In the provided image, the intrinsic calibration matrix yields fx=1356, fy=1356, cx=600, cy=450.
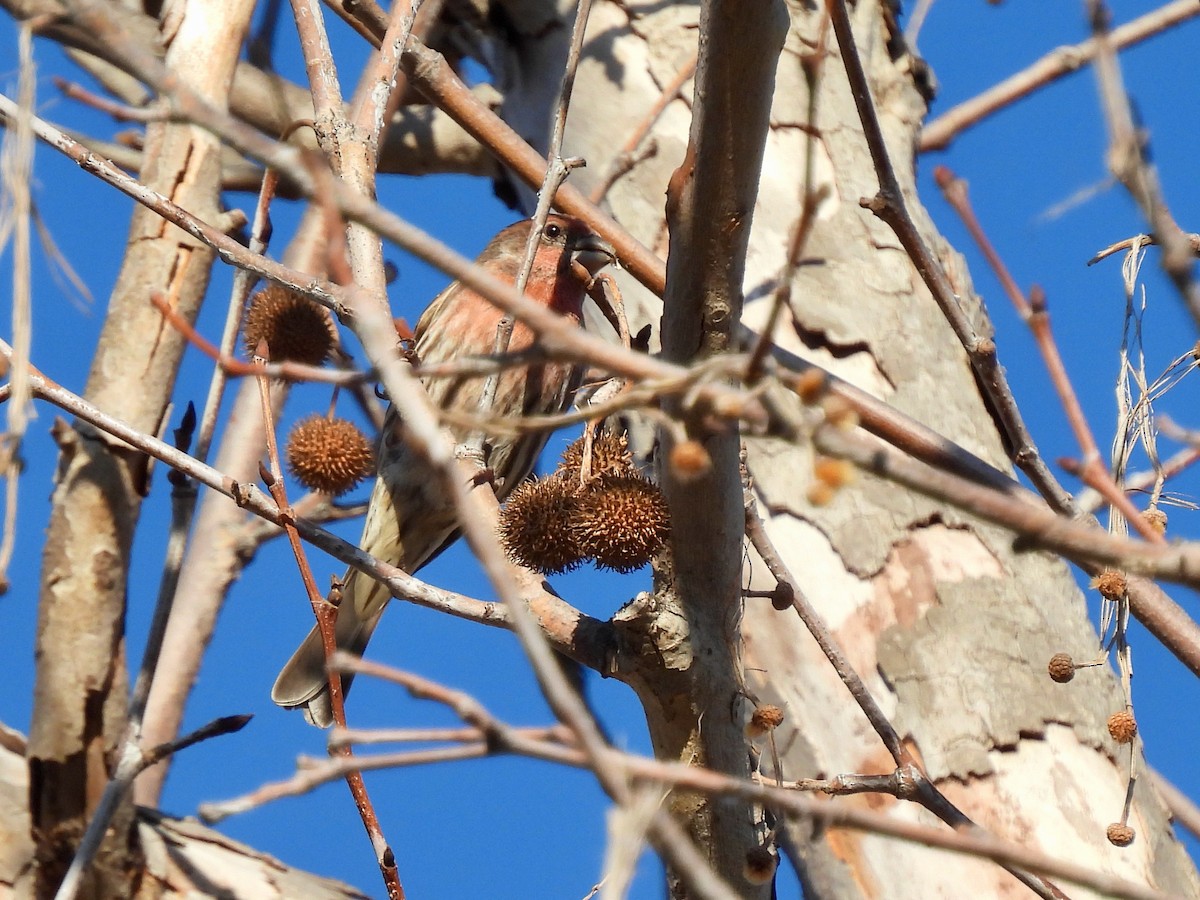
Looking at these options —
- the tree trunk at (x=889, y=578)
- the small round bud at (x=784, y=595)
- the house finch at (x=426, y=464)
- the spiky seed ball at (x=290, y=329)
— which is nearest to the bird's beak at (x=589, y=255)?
the house finch at (x=426, y=464)

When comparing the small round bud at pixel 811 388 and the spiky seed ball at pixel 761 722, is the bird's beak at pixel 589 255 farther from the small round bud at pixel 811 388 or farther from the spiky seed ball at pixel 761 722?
the small round bud at pixel 811 388

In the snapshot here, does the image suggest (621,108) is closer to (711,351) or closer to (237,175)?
(237,175)

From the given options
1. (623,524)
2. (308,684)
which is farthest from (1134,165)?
(308,684)

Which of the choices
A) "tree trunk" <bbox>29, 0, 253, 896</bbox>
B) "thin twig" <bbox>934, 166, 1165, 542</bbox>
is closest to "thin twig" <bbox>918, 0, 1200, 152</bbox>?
"tree trunk" <bbox>29, 0, 253, 896</bbox>

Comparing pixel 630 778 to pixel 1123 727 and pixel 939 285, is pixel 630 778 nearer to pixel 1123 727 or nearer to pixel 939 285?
pixel 939 285

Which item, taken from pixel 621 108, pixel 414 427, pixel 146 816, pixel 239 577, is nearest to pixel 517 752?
pixel 414 427

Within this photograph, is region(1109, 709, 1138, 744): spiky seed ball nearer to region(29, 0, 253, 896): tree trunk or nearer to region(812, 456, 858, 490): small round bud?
region(812, 456, 858, 490): small round bud
